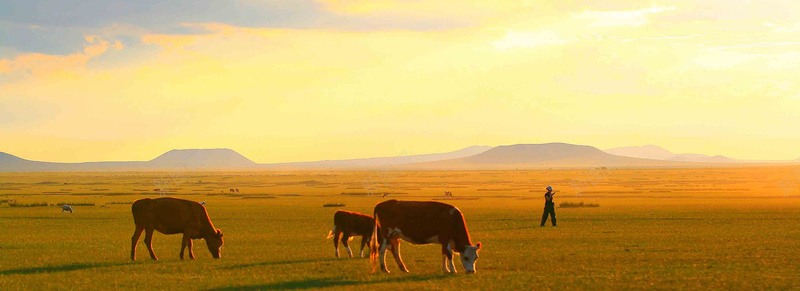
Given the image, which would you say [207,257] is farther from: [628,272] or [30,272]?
[628,272]

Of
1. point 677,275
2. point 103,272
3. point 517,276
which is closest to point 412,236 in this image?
point 517,276

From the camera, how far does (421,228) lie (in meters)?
20.2

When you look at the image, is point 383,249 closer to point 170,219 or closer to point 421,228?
point 421,228

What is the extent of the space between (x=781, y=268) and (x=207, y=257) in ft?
54.6

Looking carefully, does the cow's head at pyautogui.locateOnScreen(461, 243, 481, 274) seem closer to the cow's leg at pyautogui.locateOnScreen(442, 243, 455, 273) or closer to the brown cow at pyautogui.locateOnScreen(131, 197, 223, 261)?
the cow's leg at pyautogui.locateOnScreen(442, 243, 455, 273)

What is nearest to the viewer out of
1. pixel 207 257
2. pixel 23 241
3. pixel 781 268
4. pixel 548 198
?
pixel 781 268

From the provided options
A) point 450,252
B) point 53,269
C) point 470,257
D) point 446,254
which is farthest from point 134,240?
point 470,257

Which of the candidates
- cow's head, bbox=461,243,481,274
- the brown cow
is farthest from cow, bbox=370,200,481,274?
the brown cow

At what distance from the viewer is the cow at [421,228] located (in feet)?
65.5

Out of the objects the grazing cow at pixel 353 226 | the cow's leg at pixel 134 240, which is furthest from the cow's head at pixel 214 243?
the grazing cow at pixel 353 226

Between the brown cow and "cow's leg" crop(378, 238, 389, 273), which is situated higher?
the brown cow

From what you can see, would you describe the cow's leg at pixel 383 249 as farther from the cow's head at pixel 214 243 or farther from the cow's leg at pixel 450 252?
the cow's head at pixel 214 243

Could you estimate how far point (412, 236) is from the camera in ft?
66.2

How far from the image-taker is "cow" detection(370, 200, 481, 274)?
19953mm
